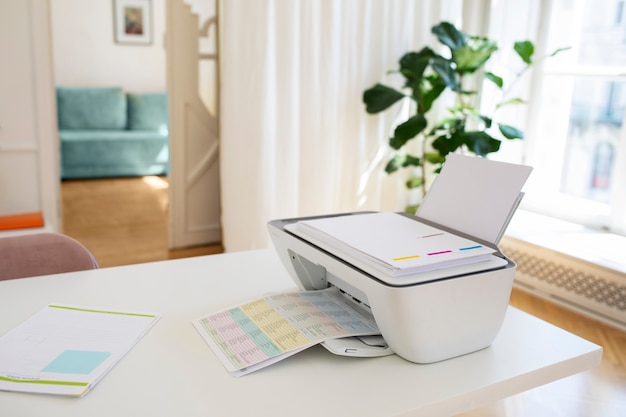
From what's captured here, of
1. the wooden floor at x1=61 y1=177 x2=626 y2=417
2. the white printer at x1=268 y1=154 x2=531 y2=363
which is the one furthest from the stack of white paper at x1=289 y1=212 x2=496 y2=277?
the wooden floor at x1=61 y1=177 x2=626 y2=417

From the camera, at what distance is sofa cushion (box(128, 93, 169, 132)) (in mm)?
6660

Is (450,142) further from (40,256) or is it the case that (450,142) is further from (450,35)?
(40,256)

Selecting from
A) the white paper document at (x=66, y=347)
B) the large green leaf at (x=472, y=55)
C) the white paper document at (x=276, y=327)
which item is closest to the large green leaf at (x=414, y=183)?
the large green leaf at (x=472, y=55)

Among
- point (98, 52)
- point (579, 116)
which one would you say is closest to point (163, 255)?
point (579, 116)

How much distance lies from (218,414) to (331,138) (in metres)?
2.65

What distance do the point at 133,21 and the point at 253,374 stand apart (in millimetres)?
6705

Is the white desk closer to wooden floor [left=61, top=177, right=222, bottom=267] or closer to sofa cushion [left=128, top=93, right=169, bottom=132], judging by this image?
wooden floor [left=61, top=177, right=222, bottom=267]

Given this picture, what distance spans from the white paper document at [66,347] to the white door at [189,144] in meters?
2.73

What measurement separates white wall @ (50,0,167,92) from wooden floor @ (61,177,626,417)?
4.50 ft

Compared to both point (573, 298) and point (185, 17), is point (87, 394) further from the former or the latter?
point (185, 17)

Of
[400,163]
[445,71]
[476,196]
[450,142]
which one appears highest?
[445,71]

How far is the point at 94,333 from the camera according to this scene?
3.47 feet

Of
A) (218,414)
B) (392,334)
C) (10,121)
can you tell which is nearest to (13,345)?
(218,414)

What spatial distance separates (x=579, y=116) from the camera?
348cm
